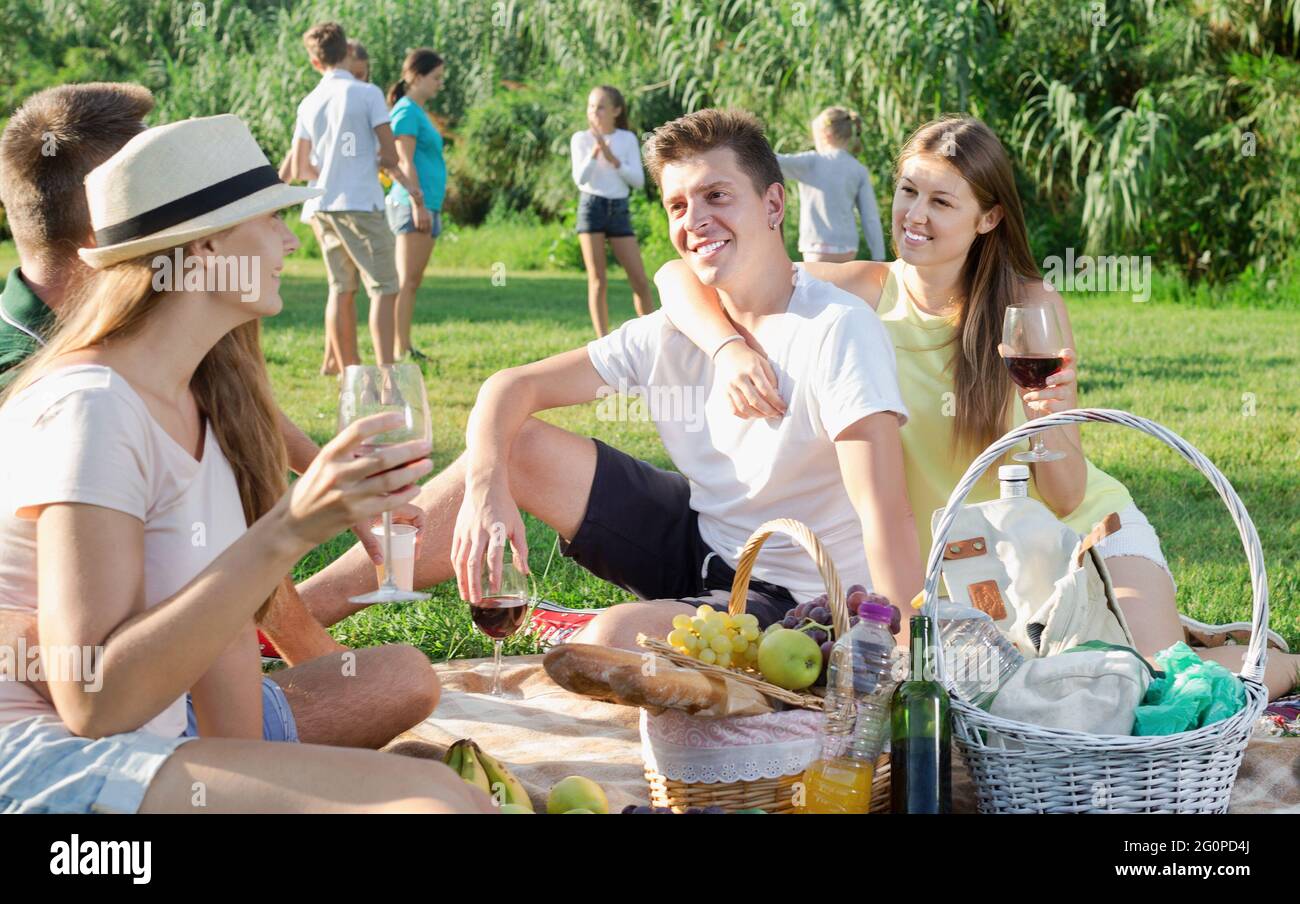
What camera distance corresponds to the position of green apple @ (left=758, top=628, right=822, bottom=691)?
266 cm

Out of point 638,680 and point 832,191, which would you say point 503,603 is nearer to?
point 638,680

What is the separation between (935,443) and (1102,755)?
1.24 m

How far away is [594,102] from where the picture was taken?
1023cm

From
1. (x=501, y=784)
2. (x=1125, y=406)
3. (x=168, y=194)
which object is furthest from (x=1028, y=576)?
(x=1125, y=406)

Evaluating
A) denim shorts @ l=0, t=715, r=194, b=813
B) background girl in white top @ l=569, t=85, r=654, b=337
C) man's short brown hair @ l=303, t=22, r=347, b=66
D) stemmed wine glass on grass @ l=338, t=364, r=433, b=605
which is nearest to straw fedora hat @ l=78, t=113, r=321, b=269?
stemmed wine glass on grass @ l=338, t=364, r=433, b=605

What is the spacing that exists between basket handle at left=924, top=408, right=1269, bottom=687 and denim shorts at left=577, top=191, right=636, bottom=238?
7.81 m

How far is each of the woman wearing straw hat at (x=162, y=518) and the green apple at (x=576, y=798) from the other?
41 cm

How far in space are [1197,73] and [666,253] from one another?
540cm

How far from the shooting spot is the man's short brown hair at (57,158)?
118 inches

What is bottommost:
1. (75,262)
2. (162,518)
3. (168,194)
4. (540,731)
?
(540,731)

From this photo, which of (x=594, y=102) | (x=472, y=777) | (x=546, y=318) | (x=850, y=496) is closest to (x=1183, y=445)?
(x=850, y=496)

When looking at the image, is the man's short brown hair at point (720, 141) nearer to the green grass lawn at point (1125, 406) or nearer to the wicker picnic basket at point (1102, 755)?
the wicker picnic basket at point (1102, 755)

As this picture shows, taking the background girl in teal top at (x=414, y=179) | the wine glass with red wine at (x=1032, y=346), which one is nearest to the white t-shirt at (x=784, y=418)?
the wine glass with red wine at (x=1032, y=346)

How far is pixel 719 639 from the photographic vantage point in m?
2.69
